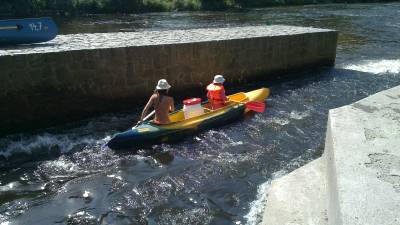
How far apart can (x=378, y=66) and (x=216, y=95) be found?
7.56m

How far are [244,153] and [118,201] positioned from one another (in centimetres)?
241

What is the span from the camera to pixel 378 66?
527 inches

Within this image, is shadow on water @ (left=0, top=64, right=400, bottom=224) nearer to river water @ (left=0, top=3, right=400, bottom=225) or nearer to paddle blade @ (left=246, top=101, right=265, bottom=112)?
river water @ (left=0, top=3, right=400, bottom=225)

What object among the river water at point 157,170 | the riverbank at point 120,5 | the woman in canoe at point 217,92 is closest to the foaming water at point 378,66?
the river water at point 157,170

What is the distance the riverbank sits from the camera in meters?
28.9

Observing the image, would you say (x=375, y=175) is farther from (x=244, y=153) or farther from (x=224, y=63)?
(x=224, y=63)

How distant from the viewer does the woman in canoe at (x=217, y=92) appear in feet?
27.1

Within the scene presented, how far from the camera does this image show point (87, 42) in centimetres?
934

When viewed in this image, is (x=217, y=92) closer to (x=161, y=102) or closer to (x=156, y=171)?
(x=161, y=102)

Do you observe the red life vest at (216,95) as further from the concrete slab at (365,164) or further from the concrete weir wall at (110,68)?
the concrete slab at (365,164)

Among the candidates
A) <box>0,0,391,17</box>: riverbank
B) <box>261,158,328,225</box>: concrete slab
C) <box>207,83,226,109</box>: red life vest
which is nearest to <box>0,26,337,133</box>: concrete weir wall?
<box>207,83,226,109</box>: red life vest

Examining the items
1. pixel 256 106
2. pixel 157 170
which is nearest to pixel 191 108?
pixel 256 106

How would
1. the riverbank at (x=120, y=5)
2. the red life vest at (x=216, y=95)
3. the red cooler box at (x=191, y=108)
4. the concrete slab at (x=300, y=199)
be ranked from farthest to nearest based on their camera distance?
the riverbank at (x=120, y=5)
the red life vest at (x=216, y=95)
the red cooler box at (x=191, y=108)
the concrete slab at (x=300, y=199)

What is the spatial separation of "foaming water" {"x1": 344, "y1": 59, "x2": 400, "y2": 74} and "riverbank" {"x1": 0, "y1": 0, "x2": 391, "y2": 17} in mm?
24027
